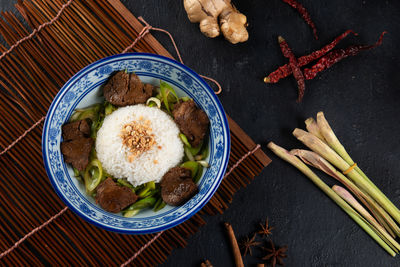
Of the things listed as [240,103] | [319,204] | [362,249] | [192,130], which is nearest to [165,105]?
[192,130]

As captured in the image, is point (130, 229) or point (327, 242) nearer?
point (130, 229)

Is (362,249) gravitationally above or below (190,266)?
below

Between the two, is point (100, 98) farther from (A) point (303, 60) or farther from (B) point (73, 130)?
(A) point (303, 60)

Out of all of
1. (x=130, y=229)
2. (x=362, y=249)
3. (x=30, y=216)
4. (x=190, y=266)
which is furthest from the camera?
(x=362, y=249)

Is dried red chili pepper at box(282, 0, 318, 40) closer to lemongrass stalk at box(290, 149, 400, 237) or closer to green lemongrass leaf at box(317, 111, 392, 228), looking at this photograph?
green lemongrass leaf at box(317, 111, 392, 228)

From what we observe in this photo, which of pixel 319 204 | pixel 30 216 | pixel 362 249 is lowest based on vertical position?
pixel 362 249

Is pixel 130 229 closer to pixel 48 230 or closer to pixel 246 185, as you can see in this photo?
pixel 48 230

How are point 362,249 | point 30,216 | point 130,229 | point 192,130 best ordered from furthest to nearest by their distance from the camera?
point 362,249 < point 30,216 < point 192,130 < point 130,229
